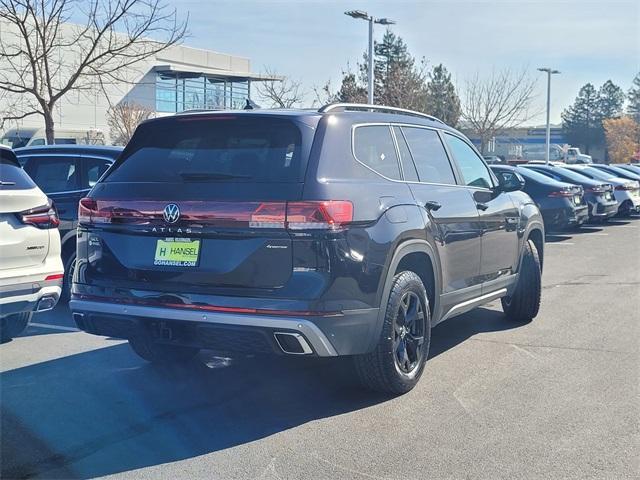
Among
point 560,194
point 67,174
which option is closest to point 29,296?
point 67,174

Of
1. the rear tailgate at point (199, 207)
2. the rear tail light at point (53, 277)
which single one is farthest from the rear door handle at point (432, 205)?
the rear tail light at point (53, 277)

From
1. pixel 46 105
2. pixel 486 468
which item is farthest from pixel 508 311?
pixel 46 105

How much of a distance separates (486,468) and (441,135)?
3.22 m

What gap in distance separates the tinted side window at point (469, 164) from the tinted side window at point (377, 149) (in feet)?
3.91

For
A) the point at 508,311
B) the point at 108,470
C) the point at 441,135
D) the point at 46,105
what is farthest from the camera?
the point at 46,105

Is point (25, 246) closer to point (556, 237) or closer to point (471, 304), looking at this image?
point (471, 304)

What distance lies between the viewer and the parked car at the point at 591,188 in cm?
1911

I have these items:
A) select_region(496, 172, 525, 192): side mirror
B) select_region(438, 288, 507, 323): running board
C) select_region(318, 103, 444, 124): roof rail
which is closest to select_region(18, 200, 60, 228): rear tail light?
select_region(318, 103, 444, 124): roof rail

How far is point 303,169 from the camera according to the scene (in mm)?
4824

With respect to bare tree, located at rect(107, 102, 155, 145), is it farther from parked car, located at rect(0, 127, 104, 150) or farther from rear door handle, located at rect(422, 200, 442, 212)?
rear door handle, located at rect(422, 200, 442, 212)

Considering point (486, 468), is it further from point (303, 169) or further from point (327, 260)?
point (303, 169)

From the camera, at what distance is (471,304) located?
21.6 ft

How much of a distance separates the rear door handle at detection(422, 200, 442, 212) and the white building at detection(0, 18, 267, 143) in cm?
4226

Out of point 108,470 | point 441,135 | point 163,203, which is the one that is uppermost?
point 441,135
